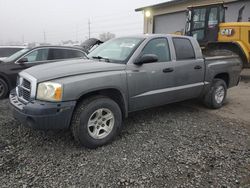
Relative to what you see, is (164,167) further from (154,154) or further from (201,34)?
(201,34)

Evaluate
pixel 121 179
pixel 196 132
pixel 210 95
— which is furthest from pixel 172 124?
pixel 121 179

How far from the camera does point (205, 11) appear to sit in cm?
1038

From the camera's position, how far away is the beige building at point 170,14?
1498cm

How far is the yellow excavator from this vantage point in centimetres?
939

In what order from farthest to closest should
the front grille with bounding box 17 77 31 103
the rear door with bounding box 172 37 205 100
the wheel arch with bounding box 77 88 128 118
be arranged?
1. the rear door with bounding box 172 37 205 100
2. the wheel arch with bounding box 77 88 128 118
3. the front grille with bounding box 17 77 31 103

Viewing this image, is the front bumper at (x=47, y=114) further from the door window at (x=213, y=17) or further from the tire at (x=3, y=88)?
the door window at (x=213, y=17)

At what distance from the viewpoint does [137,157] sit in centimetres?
338

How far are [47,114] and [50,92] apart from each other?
30cm

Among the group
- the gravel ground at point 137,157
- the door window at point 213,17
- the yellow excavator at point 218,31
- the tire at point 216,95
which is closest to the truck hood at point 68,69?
the gravel ground at point 137,157

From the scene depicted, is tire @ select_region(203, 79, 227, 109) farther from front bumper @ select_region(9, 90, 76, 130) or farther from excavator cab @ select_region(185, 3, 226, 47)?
excavator cab @ select_region(185, 3, 226, 47)

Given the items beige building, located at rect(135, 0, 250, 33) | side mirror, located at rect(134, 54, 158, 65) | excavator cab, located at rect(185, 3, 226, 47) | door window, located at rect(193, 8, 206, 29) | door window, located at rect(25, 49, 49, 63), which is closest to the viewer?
side mirror, located at rect(134, 54, 158, 65)

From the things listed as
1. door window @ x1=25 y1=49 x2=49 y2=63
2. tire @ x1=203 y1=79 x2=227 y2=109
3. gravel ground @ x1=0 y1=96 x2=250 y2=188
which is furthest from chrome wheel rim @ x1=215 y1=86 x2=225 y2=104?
door window @ x1=25 y1=49 x2=49 y2=63

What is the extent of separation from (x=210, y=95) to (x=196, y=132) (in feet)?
5.47

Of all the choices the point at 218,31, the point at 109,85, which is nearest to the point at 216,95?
the point at 109,85
